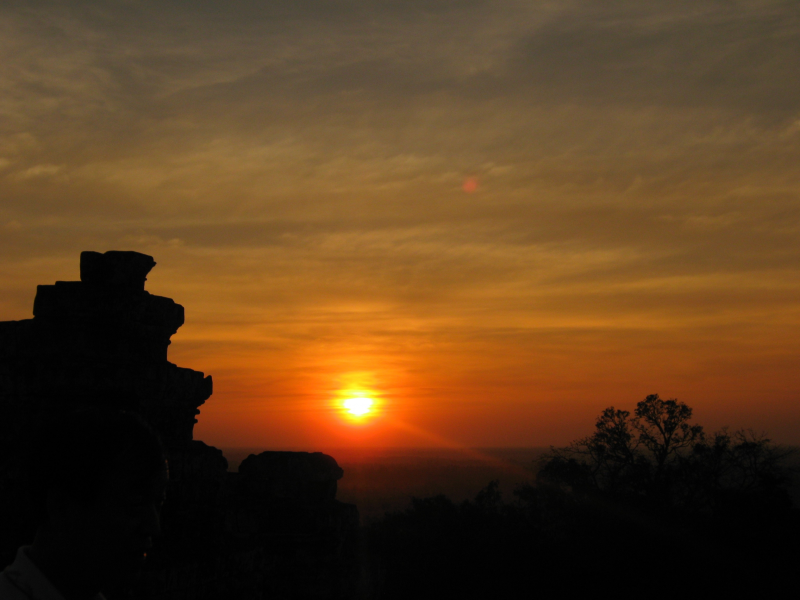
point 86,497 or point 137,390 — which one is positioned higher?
point 137,390

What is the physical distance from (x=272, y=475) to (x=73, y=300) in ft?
14.3

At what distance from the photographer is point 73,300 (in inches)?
215

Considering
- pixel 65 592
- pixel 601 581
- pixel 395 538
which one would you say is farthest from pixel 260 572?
pixel 395 538

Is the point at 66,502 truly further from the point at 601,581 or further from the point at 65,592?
the point at 601,581

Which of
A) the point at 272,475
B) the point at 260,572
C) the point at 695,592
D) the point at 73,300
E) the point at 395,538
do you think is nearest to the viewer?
the point at 73,300

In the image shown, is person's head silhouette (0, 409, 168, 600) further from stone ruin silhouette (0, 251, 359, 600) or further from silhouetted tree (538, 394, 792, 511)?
silhouetted tree (538, 394, 792, 511)

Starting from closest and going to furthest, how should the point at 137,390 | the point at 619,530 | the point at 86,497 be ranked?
the point at 86,497
the point at 137,390
the point at 619,530

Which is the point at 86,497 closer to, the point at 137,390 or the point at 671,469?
the point at 137,390

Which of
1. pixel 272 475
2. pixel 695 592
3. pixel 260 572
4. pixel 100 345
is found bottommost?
pixel 695 592

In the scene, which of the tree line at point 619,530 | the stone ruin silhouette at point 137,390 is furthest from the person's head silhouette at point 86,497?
the tree line at point 619,530

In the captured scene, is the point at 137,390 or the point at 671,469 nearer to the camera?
the point at 137,390

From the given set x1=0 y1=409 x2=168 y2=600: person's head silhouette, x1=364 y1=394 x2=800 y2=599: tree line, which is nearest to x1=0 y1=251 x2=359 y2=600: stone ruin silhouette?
x1=0 y1=409 x2=168 y2=600: person's head silhouette

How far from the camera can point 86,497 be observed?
6.28ft

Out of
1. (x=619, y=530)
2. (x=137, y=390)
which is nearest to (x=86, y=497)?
(x=137, y=390)
